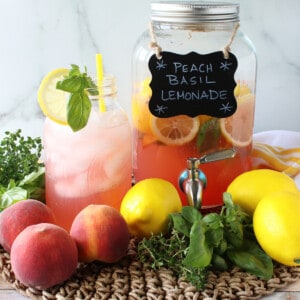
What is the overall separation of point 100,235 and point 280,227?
8.9 inches

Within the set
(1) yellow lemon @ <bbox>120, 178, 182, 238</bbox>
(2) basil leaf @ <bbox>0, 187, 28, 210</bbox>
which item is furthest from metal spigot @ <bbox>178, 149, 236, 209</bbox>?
(2) basil leaf @ <bbox>0, 187, 28, 210</bbox>

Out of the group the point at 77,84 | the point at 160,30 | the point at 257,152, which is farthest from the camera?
the point at 257,152

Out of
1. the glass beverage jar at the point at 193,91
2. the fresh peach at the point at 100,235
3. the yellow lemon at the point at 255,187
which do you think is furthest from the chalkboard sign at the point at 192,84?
the fresh peach at the point at 100,235

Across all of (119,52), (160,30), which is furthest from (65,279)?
(119,52)

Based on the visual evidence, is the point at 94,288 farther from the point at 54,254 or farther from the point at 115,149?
the point at 115,149

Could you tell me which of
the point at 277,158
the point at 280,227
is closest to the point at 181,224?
the point at 280,227

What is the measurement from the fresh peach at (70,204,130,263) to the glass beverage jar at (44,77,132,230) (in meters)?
0.11

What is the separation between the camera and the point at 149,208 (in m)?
0.81

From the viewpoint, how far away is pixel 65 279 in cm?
73

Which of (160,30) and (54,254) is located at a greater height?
(160,30)

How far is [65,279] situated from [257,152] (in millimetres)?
467

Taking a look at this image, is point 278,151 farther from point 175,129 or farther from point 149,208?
point 149,208

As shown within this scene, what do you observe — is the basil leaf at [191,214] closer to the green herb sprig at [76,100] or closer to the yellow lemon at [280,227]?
the yellow lemon at [280,227]

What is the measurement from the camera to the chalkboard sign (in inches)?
35.1
